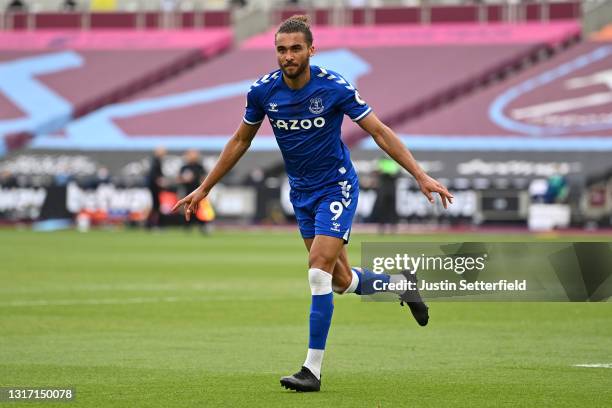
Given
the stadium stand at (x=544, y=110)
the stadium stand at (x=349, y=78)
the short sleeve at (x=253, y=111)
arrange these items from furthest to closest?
the stadium stand at (x=349, y=78) → the stadium stand at (x=544, y=110) → the short sleeve at (x=253, y=111)

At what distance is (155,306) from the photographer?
14.6 metres

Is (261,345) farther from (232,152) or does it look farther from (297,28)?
(297,28)

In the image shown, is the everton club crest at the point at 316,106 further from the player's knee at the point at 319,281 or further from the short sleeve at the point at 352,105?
the player's knee at the point at 319,281

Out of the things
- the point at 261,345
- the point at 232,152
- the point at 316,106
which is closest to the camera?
the point at 316,106

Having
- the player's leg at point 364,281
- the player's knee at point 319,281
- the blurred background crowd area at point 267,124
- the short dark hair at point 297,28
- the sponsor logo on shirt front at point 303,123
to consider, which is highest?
the short dark hair at point 297,28

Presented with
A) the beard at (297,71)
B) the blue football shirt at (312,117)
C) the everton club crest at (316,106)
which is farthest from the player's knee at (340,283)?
the beard at (297,71)

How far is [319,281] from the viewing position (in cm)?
865

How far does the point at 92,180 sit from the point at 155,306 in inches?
1020

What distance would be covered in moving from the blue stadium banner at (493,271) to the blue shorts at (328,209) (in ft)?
2.62

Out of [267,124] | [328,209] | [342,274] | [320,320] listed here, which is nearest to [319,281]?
[320,320]

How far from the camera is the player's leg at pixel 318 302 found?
8.33 metres

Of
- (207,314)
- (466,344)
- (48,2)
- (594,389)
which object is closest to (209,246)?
(207,314)

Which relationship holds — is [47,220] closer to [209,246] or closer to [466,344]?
[209,246]

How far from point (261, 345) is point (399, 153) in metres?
2.89
